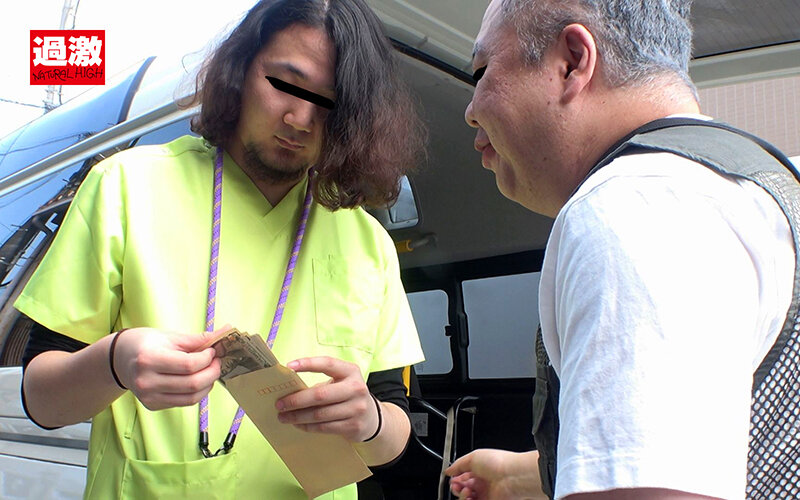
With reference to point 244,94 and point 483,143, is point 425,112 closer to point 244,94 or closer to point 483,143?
point 244,94

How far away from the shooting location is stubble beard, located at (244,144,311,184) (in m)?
1.47

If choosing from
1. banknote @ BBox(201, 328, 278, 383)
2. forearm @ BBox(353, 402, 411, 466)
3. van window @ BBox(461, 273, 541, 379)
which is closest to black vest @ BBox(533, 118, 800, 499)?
banknote @ BBox(201, 328, 278, 383)

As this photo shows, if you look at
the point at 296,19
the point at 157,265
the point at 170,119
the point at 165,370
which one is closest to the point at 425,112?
the point at 170,119

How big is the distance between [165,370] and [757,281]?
0.83 m

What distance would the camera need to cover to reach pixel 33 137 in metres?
3.38

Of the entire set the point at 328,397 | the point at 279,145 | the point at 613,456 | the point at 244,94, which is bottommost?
the point at 328,397

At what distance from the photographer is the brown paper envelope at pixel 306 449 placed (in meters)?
1.17

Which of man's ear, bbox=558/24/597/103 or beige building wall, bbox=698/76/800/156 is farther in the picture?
beige building wall, bbox=698/76/800/156

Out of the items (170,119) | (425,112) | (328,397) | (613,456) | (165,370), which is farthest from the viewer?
(425,112)

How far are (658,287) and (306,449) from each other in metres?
0.86

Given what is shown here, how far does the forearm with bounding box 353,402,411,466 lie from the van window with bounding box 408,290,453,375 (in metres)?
2.94

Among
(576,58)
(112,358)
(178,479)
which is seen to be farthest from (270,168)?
(576,58)

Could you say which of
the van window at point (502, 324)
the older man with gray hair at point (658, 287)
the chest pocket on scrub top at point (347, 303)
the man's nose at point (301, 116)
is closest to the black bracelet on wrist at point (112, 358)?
the chest pocket on scrub top at point (347, 303)

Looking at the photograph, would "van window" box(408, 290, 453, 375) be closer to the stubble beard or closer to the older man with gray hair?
the stubble beard
